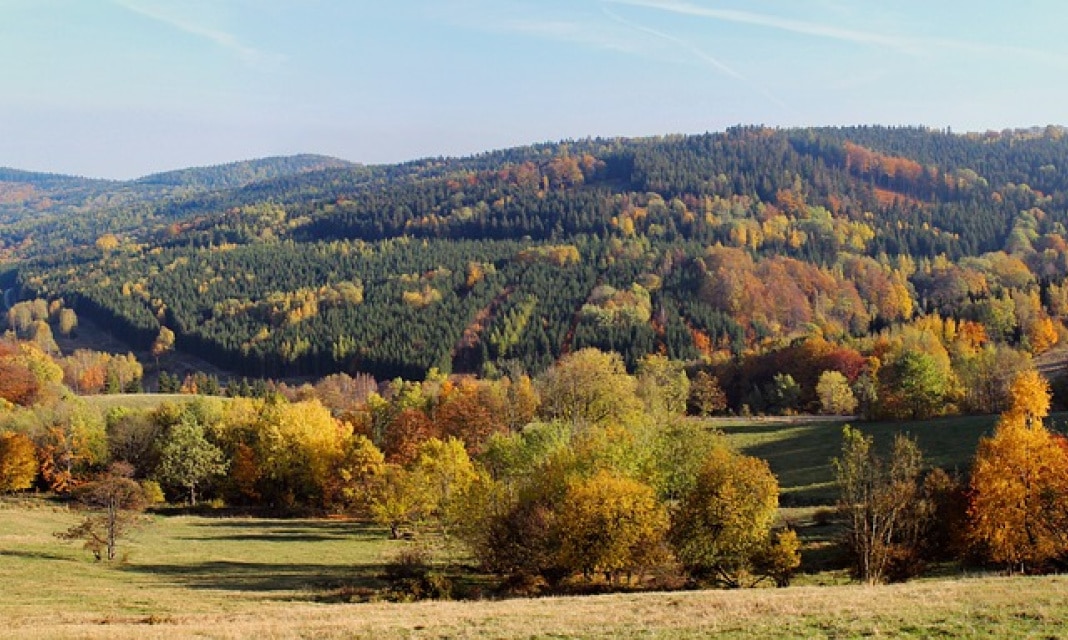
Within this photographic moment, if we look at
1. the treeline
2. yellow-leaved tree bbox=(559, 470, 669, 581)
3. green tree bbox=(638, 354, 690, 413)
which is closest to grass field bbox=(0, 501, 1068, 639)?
the treeline

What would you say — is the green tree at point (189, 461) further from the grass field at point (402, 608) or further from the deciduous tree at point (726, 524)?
the deciduous tree at point (726, 524)

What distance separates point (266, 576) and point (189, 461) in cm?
4794

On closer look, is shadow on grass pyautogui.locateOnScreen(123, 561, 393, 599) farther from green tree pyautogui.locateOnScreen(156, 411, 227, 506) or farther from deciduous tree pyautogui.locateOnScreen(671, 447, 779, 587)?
green tree pyautogui.locateOnScreen(156, 411, 227, 506)

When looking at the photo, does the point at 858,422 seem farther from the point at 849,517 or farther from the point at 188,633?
the point at 188,633

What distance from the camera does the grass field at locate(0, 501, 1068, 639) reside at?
2567cm

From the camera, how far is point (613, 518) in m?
46.7

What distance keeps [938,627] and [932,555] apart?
28328 millimetres

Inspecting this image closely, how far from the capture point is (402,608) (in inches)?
1454

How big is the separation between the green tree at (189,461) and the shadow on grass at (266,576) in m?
41.3

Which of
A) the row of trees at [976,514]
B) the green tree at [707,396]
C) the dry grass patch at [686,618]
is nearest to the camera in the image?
Answer: the dry grass patch at [686,618]

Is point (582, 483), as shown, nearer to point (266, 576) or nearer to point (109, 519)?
point (266, 576)

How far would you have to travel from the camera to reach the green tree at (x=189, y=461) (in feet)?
305

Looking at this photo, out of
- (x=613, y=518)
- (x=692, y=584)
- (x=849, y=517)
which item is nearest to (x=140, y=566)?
(x=613, y=518)

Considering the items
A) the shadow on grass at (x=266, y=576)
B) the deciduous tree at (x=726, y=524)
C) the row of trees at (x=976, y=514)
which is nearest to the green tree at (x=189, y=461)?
the shadow on grass at (x=266, y=576)
